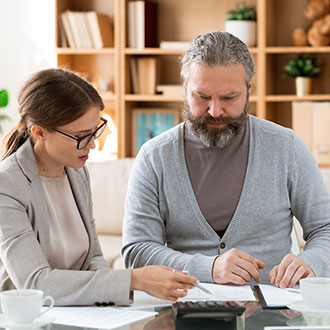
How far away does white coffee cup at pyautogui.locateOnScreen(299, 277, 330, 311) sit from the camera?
4.51 ft

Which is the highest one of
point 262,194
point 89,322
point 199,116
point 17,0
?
point 17,0

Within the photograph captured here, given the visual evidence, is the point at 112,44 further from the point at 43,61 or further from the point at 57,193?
the point at 57,193

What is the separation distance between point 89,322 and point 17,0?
3.85 m

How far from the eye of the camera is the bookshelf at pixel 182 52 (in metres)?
4.34

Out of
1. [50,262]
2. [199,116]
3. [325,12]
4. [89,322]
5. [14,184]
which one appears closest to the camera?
[89,322]

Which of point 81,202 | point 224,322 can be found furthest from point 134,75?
point 224,322

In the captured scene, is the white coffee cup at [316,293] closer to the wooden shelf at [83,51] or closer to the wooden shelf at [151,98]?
the wooden shelf at [151,98]

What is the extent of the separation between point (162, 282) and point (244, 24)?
310cm

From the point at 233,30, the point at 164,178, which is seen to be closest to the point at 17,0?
the point at 233,30

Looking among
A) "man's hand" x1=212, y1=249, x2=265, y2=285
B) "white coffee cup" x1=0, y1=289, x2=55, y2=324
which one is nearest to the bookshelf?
"man's hand" x1=212, y1=249, x2=265, y2=285

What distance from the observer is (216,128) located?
1951mm

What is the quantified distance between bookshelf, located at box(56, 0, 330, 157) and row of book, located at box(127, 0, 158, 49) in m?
0.04

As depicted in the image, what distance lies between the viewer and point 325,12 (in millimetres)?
4320

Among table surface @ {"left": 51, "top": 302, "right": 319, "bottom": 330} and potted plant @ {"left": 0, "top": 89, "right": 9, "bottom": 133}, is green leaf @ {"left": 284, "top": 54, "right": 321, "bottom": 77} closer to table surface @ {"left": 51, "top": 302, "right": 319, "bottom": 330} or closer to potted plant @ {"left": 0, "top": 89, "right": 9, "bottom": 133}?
potted plant @ {"left": 0, "top": 89, "right": 9, "bottom": 133}
